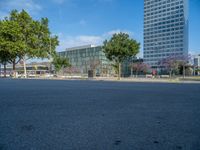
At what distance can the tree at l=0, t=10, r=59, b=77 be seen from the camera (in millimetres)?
42250

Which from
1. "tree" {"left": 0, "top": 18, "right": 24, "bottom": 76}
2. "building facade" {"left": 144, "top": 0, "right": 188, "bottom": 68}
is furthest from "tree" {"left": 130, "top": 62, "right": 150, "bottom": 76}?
"tree" {"left": 0, "top": 18, "right": 24, "bottom": 76}

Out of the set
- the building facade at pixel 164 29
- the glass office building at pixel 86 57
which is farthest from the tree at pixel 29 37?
the building facade at pixel 164 29

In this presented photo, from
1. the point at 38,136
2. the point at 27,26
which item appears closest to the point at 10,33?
the point at 27,26

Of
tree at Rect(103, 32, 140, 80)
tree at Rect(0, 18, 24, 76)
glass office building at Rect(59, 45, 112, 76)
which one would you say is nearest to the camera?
tree at Rect(103, 32, 140, 80)

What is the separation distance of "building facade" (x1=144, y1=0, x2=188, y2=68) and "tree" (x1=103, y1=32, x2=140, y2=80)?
8395 centimetres

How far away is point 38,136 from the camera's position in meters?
3.35

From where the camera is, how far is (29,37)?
43906mm

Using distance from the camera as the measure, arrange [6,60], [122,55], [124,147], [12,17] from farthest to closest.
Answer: [6,60] → [12,17] → [122,55] → [124,147]

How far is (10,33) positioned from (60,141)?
43214 mm

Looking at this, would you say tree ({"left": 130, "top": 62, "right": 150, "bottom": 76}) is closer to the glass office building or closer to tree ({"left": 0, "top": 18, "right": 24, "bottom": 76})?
the glass office building

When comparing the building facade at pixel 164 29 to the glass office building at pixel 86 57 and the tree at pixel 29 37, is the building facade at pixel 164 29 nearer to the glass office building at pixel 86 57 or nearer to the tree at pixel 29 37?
the glass office building at pixel 86 57

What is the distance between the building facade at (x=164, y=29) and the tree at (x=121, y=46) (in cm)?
8395

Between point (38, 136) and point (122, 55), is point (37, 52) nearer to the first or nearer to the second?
point (122, 55)

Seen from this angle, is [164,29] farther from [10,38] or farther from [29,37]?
[10,38]
